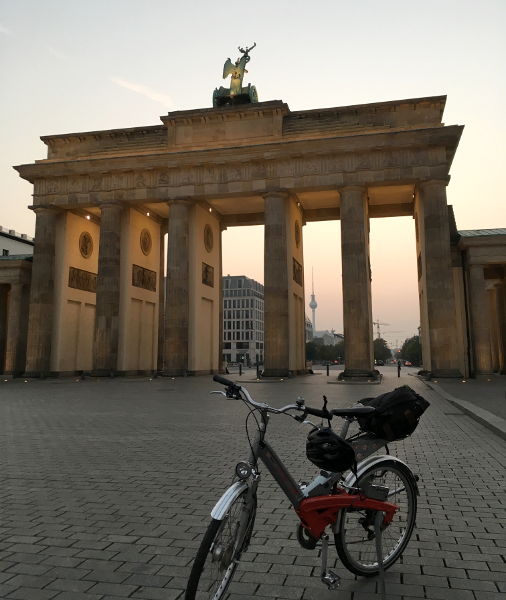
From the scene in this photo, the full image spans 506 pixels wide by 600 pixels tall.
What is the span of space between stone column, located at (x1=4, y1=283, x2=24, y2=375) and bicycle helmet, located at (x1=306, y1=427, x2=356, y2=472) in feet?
128

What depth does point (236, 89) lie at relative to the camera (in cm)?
4012

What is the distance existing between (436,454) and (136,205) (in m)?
34.3

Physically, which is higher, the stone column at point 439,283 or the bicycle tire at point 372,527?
the stone column at point 439,283

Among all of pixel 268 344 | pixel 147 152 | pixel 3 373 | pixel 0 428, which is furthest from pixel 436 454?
pixel 3 373

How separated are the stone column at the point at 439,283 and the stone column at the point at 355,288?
12.5 ft

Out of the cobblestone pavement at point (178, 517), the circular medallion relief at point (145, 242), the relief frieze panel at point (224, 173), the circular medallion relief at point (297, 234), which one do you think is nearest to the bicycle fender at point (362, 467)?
the cobblestone pavement at point (178, 517)

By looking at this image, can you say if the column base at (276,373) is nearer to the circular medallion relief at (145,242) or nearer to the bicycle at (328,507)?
the circular medallion relief at (145,242)

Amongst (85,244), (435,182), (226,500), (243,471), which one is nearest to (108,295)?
(85,244)

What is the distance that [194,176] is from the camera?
36594 millimetres

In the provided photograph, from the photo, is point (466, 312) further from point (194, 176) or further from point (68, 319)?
point (68, 319)

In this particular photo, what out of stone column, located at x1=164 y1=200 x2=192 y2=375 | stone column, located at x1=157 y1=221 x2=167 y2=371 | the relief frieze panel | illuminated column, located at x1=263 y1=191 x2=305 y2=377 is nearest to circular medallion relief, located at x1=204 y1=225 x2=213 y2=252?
stone column, located at x1=164 y1=200 x2=192 y2=375

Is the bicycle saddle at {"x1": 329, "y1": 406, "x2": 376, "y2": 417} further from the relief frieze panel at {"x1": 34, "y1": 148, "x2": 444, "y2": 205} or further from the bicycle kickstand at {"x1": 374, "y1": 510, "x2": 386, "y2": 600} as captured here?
the relief frieze panel at {"x1": 34, "y1": 148, "x2": 444, "y2": 205}

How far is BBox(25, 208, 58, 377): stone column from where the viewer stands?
120 ft

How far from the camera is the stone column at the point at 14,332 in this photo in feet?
124
